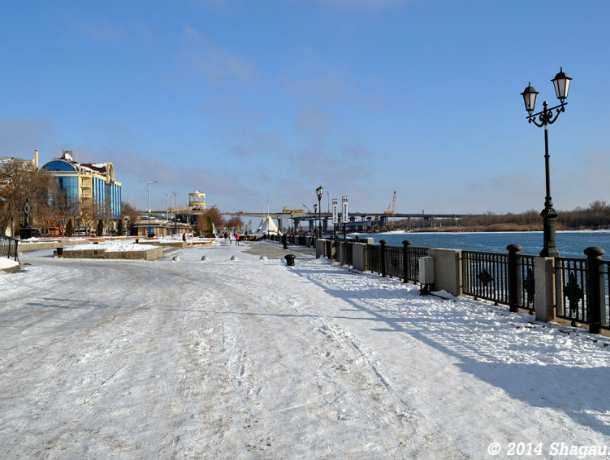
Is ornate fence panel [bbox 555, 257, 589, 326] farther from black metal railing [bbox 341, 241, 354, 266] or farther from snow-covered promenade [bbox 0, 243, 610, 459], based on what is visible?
black metal railing [bbox 341, 241, 354, 266]

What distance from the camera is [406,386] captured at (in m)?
5.74

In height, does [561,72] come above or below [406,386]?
above

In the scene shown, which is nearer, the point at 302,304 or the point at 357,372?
the point at 357,372

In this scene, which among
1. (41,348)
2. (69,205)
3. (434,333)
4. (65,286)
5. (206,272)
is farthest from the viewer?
(69,205)

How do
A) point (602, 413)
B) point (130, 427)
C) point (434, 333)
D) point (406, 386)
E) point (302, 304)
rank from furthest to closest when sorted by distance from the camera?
1. point (302, 304)
2. point (434, 333)
3. point (406, 386)
4. point (602, 413)
5. point (130, 427)

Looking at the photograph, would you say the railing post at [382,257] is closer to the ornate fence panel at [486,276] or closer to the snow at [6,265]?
the ornate fence panel at [486,276]

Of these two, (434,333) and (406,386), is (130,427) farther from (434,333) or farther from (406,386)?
(434,333)

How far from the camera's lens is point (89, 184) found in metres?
134

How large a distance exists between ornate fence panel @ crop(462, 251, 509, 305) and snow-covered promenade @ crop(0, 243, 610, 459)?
0.62m

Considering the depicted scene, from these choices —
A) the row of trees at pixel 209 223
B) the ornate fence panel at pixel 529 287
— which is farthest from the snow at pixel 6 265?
the row of trees at pixel 209 223

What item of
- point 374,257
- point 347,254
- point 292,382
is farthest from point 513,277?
point 347,254

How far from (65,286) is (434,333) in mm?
11714

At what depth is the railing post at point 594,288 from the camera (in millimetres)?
8328

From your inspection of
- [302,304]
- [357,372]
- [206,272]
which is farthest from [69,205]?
[357,372]
